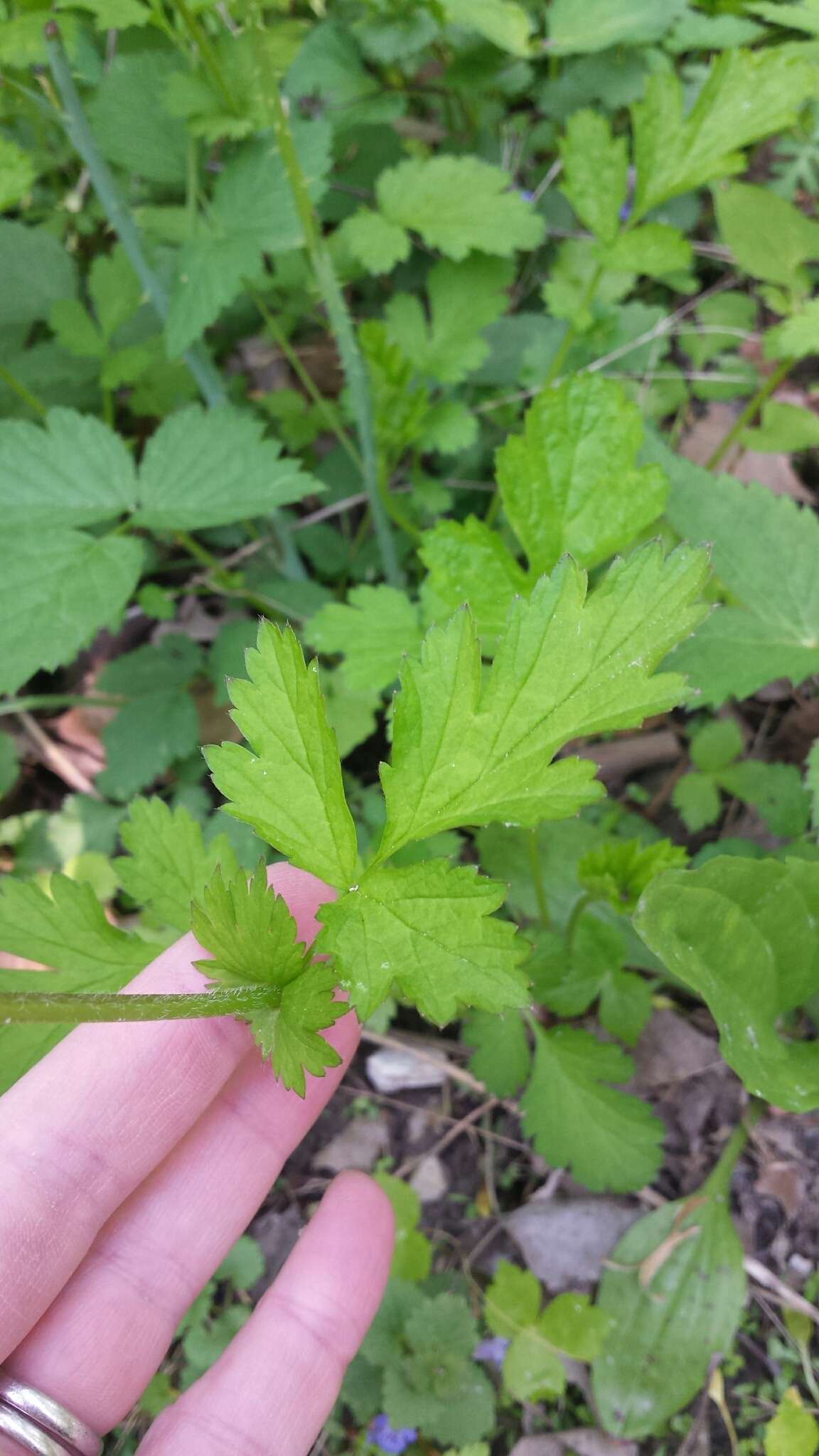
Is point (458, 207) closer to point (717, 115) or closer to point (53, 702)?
point (717, 115)

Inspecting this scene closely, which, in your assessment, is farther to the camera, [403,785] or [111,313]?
[111,313]

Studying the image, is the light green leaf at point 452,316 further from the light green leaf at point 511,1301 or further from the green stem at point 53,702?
the light green leaf at point 511,1301

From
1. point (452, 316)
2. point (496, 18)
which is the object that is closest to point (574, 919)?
point (452, 316)

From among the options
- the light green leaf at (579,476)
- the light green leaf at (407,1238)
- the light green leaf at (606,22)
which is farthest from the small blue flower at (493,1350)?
the light green leaf at (606,22)

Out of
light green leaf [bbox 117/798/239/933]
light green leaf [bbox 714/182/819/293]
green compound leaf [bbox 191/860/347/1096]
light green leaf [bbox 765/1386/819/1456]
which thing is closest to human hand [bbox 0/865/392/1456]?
light green leaf [bbox 117/798/239/933]

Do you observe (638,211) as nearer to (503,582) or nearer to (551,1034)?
(503,582)

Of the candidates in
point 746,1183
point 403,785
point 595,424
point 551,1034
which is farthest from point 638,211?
point 746,1183
